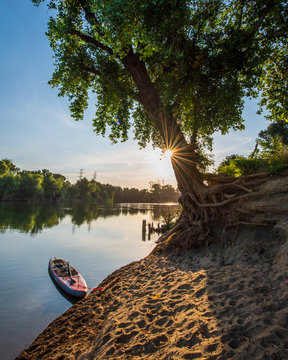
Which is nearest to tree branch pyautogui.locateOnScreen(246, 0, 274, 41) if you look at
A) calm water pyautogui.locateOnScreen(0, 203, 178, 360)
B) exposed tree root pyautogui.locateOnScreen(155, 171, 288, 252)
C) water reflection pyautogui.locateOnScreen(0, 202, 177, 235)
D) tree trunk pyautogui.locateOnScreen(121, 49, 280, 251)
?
tree trunk pyautogui.locateOnScreen(121, 49, 280, 251)

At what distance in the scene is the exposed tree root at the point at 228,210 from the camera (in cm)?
602

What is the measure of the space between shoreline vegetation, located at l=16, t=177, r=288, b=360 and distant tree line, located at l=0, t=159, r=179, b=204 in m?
50.9

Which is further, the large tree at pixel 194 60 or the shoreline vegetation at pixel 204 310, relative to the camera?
the large tree at pixel 194 60

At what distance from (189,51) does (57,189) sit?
3604 inches

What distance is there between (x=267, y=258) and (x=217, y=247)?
93.3 inches

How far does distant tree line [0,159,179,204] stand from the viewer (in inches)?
2785

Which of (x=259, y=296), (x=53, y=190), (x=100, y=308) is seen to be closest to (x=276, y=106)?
(x=259, y=296)

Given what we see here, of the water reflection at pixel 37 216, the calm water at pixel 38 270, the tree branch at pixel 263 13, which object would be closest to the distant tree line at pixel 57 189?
the water reflection at pixel 37 216

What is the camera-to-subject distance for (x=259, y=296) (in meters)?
3.26

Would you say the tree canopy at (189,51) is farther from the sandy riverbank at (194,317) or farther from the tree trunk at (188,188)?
the sandy riverbank at (194,317)

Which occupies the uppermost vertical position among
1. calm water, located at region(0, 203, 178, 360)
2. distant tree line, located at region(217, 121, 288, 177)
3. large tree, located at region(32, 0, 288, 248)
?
large tree, located at region(32, 0, 288, 248)

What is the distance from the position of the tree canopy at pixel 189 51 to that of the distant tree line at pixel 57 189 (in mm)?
48955

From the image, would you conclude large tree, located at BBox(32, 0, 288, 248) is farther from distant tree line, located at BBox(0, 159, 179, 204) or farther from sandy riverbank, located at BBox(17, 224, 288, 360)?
distant tree line, located at BBox(0, 159, 179, 204)

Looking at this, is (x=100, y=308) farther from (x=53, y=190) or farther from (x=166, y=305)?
(x=53, y=190)
